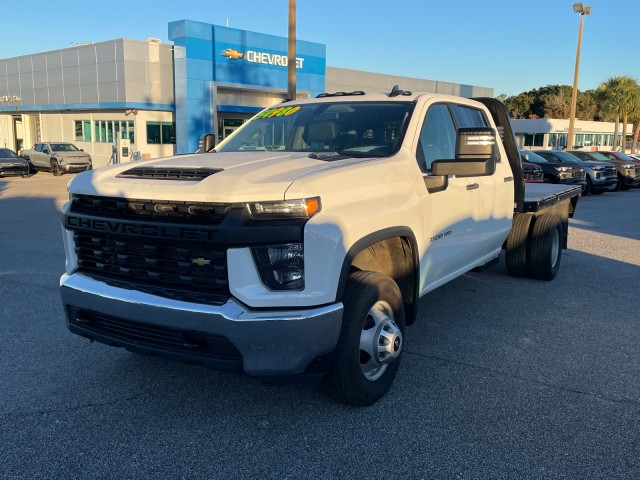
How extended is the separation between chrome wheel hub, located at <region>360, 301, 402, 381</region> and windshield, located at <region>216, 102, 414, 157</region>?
3.78 ft

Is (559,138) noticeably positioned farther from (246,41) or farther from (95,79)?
(95,79)

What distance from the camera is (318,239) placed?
124 inches

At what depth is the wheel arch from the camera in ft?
12.6

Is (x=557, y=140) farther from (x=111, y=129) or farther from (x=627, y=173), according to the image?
(x=111, y=129)

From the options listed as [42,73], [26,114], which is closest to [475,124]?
[42,73]

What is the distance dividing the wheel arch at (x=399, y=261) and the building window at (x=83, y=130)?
1385 inches

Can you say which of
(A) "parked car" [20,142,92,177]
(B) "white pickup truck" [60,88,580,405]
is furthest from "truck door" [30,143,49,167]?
(B) "white pickup truck" [60,88,580,405]

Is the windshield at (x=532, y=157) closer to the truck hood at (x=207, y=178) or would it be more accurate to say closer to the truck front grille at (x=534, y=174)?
the truck front grille at (x=534, y=174)

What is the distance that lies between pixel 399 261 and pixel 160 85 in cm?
3047

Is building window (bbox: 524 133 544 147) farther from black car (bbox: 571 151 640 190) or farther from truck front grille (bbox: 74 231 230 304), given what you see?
truck front grille (bbox: 74 231 230 304)

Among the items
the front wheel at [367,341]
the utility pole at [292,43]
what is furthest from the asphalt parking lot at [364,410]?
the utility pole at [292,43]

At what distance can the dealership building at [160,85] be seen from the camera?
3105 cm

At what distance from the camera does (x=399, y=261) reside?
13.6 feet

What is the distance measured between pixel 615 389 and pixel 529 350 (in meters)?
0.83
